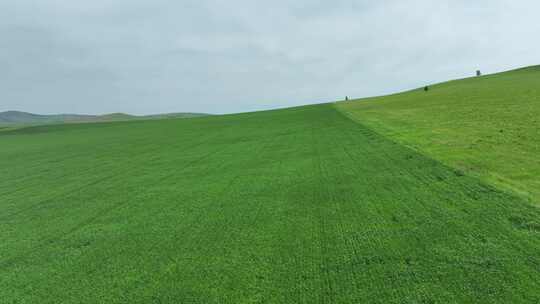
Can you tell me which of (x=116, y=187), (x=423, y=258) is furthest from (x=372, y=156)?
(x=116, y=187)

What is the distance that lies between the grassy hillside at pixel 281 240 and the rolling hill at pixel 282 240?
0.02m

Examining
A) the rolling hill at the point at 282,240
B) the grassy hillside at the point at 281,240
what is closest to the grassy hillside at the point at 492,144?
the rolling hill at the point at 282,240

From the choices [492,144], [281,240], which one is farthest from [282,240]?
[492,144]

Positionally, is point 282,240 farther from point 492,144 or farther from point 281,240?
point 492,144

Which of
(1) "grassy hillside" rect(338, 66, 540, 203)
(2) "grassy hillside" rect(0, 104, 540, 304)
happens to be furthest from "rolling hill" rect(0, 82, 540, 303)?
(1) "grassy hillside" rect(338, 66, 540, 203)

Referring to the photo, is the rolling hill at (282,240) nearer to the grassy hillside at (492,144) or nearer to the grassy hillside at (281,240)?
the grassy hillside at (281,240)

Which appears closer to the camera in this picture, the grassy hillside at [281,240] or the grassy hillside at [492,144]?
the grassy hillside at [281,240]

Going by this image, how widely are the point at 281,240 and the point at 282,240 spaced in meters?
0.01

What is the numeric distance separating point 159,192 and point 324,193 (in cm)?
373

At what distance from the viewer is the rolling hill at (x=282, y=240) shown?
8.69 ft

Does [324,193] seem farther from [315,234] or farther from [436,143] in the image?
[436,143]

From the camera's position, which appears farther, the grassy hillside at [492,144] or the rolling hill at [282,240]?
the grassy hillside at [492,144]

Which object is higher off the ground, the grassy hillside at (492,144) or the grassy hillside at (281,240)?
the grassy hillside at (492,144)

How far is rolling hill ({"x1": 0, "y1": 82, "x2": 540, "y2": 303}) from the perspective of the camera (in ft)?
8.69
